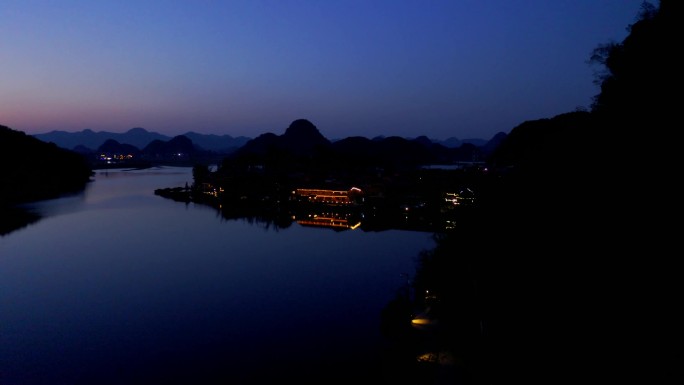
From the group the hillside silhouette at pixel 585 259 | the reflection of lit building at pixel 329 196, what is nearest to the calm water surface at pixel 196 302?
the hillside silhouette at pixel 585 259

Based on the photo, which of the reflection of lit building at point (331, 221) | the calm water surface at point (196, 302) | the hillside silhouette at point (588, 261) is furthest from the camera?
the reflection of lit building at point (331, 221)

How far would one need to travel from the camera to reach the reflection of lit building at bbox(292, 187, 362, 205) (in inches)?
1037

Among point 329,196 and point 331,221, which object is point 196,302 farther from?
point 329,196

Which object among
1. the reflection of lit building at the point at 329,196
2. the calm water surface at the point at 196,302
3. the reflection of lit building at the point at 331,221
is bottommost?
the calm water surface at the point at 196,302

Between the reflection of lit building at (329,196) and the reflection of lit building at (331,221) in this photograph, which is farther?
the reflection of lit building at (329,196)

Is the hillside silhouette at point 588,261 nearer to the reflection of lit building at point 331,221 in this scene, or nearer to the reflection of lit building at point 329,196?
the reflection of lit building at point 331,221

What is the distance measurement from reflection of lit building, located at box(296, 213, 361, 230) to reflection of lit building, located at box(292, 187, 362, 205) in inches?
133

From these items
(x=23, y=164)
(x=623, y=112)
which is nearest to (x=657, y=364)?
(x=623, y=112)

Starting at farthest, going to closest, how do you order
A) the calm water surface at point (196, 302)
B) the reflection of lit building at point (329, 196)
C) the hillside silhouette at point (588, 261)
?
→ the reflection of lit building at point (329, 196) < the calm water surface at point (196, 302) < the hillside silhouette at point (588, 261)

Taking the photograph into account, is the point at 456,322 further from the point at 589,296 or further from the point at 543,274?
the point at 589,296

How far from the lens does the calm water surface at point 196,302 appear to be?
708cm

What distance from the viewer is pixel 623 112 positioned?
17.7ft

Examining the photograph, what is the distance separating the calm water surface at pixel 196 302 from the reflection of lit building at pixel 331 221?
1.13 meters

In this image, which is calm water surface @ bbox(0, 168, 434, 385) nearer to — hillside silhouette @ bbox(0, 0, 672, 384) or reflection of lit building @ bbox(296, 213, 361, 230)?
reflection of lit building @ bbox(296, 213, 361, 230)
